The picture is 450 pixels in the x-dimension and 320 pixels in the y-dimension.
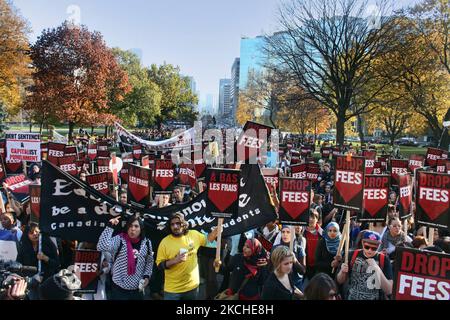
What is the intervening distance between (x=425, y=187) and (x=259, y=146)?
274cm

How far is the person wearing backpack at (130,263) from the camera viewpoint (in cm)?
521

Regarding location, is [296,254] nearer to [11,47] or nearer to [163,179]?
[163,179]

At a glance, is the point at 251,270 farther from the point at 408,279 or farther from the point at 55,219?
the point at 55,219

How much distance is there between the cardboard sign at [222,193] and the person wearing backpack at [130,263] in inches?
45.5

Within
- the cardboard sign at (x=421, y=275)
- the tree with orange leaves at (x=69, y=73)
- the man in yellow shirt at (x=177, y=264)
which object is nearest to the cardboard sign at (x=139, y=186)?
the man in yellow shirt at (x=177, y=264)

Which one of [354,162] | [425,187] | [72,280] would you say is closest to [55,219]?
[72,280]

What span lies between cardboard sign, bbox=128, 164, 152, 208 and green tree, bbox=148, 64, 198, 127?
6259 centimetres

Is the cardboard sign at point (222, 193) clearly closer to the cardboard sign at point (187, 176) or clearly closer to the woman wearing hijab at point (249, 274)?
the woman wearing hijab at point (249, 274)

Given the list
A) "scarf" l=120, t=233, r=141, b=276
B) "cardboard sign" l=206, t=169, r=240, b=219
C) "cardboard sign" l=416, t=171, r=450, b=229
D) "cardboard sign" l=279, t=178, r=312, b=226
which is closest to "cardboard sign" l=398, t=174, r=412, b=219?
"cardboard sign" l=416, t=171, r=450, b=229

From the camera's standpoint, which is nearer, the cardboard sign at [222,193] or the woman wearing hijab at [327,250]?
the cardboard sign at [222,193]

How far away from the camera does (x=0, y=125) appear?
44.9 meters

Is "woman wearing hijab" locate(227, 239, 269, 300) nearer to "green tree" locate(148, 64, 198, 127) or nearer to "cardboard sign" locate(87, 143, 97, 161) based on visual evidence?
"cardboard sign" locate(87, 143, 97, 161)

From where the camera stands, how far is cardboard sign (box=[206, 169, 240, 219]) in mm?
6055

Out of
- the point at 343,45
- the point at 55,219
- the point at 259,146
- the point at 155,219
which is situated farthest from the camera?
the point at 343,45
